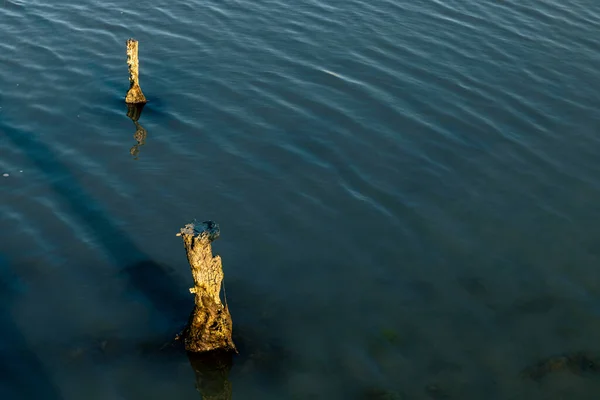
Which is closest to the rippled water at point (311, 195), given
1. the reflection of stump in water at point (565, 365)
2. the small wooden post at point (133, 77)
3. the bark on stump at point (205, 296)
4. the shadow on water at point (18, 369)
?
the shadow on water at point (18, 369)

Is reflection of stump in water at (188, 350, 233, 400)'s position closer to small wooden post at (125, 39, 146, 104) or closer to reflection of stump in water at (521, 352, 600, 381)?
reflection of stump in water at (521, 352, 600, 381)

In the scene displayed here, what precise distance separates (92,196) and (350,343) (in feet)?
37.8

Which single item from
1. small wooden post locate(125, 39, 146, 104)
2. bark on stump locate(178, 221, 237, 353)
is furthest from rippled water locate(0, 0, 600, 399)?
small wooden post locate(125, 39, 146, 104)

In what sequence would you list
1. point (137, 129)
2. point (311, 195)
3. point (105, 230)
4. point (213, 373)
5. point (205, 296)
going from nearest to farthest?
point (205, 296)
point (213, 373)
point (105, 230)
point (311, 195)
point (137, 129)

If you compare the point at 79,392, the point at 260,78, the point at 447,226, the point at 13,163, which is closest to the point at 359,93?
the point at 260,78

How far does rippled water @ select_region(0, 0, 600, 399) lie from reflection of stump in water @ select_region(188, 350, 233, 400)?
0.24 metres

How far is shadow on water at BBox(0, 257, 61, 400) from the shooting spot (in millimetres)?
20016

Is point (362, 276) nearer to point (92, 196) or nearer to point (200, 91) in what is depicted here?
point (92, 196)

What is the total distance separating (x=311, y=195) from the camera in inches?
1102

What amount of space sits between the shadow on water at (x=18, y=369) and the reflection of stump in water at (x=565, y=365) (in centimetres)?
1292

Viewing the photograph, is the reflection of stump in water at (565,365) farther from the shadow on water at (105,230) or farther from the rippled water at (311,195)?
the shadow on water at (105,230)

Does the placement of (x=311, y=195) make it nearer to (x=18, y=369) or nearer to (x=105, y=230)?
(x=105, y=230)

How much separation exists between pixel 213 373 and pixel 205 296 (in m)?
2.22

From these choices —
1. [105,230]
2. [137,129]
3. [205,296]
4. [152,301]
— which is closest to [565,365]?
[205,296]
